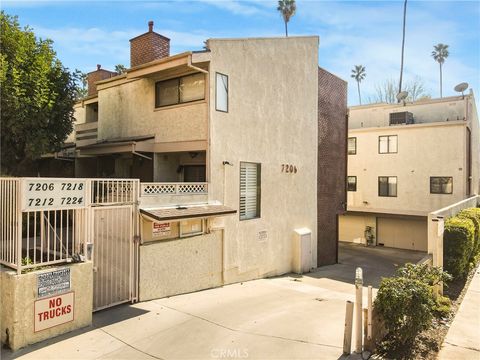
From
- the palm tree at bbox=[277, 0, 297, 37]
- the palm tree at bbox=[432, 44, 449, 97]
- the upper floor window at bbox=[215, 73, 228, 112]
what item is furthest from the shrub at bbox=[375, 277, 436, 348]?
the palm tree at bbox=[432, 44, 449, 97]

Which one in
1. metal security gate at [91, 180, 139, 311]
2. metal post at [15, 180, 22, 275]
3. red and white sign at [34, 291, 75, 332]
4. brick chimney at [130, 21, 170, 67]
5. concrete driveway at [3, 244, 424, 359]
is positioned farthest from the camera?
brick chimney at [130, 21, 170, 67]

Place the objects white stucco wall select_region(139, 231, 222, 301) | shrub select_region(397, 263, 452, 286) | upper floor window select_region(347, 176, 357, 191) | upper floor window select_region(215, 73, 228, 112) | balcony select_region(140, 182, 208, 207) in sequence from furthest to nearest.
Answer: upper floor window select_region(347, 176, 357, 191), upper floor window select_region(215, 73, 228, 112), balcony select_region(140, 182, 208, 207), white stucco wall select_region(139, 231, 222, 301), shrub select_region(397, 263, 452, 286)

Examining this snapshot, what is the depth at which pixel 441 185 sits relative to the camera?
87.7 feet

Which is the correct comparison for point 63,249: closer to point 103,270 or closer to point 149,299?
point 103,270

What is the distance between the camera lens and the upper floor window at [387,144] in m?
28.6

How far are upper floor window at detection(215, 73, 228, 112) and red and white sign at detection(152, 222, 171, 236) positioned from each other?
4628mm

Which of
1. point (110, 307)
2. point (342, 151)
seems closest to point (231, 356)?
point (110, 307)

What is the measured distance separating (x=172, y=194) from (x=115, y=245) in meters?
2.38

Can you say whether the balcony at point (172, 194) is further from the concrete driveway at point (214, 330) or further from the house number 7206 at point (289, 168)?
the house number 7206 at point (289, 168)

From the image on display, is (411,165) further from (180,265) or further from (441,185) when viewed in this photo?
(180,265)

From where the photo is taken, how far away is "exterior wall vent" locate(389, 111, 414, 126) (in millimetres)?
28641

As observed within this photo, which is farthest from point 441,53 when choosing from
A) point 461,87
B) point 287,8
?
point 461,87

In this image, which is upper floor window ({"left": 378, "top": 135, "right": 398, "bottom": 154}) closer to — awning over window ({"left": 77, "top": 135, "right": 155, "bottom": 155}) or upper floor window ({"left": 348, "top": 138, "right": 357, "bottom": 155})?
upper floor window ({"left": 348, "top": 138, "right": 357, "bottom": 155})

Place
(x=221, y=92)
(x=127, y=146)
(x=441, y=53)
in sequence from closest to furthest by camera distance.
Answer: (x=221, y=92) < (x=127, y=146) < (x=441, y=53)
